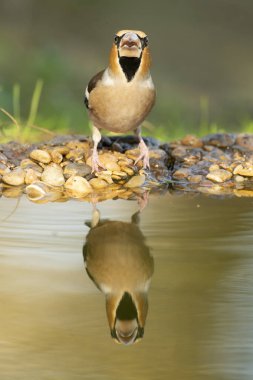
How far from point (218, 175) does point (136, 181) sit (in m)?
0.49

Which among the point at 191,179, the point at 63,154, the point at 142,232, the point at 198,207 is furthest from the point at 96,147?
the point at 142,232

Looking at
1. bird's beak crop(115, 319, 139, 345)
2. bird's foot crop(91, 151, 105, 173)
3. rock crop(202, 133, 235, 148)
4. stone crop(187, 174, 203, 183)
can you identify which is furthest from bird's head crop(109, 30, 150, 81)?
bird's beak crop(115, 319, 139, 345)

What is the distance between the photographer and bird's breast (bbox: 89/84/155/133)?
490cm

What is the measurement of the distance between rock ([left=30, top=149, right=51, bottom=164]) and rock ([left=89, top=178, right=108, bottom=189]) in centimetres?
33

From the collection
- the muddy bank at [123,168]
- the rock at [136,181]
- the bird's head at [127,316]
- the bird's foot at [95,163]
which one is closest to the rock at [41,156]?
the muddy bank at [123,168]

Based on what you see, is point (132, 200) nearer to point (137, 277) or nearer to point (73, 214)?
point (73, 214)

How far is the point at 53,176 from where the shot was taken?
196 inches

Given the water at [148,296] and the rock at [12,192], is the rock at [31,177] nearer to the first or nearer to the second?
the rock at [12,192]

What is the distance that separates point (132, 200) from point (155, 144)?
47.8 inches

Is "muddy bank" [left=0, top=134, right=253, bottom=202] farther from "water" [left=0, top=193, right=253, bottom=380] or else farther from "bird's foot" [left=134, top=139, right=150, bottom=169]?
"water" [left=0, top=193, right=253, bottom=380]

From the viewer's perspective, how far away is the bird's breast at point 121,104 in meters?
4.90

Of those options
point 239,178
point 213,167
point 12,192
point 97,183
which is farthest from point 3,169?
point 239,178

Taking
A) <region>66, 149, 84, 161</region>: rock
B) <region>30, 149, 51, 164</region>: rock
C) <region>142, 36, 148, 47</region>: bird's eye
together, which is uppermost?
<region>142, 36, 148, 47</region>: bird's eye

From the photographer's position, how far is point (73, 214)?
13.9ft
